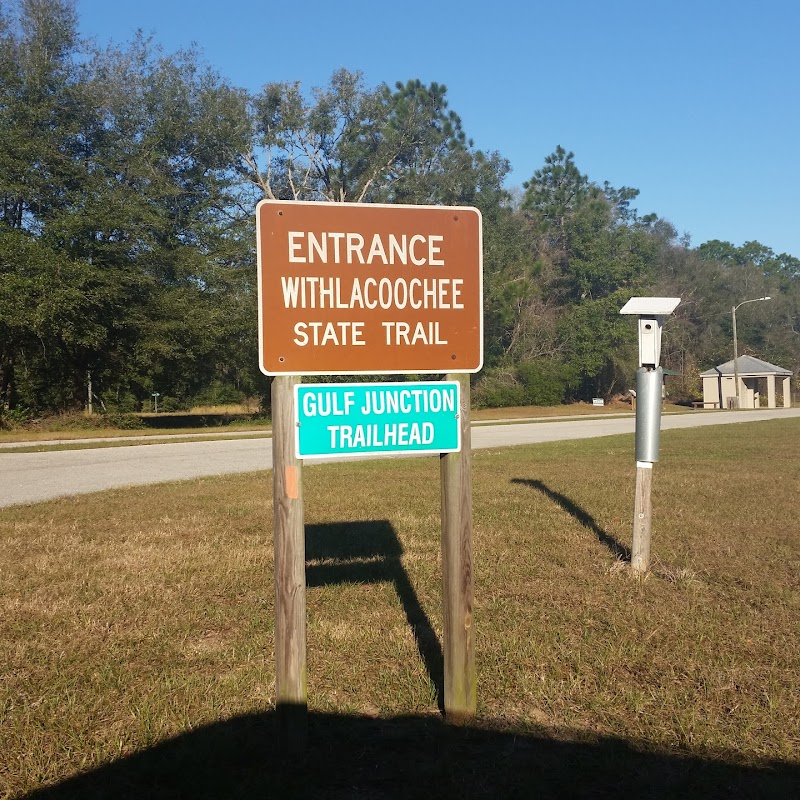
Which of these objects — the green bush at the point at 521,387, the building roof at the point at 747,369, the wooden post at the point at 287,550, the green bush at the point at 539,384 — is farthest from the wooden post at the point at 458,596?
the building roof at the point at 747,369

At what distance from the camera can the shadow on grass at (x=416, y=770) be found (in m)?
2.93

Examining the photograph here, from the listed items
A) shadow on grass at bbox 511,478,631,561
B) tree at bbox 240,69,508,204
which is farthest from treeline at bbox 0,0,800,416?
shadow on grass at bbox 511,478,631,561

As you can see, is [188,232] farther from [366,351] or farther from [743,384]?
[743,384]

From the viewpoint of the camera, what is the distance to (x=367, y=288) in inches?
136

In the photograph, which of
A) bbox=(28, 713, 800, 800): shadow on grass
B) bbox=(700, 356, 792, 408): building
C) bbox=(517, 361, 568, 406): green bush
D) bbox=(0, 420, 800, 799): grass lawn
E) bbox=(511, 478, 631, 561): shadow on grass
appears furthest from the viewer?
bbox=(700, 356, 792, 408): building

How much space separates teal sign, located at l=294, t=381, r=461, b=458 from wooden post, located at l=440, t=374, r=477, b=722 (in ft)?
0.45

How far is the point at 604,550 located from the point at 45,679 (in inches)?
168

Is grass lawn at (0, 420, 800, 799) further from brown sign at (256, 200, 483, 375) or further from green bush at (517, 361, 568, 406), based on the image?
green bush at (517, 361, 568, 406)

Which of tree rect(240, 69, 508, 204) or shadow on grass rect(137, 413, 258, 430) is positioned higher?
tree rect(240, 69, 508, 204)

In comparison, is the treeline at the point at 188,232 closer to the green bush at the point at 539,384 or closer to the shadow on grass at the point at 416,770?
the green bush at the point at 539,384

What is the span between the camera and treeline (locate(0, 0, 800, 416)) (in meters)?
28.2

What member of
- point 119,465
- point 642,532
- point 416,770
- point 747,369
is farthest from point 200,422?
point 747,369

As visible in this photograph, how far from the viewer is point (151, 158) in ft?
111

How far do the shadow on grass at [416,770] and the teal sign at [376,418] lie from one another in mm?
1156
